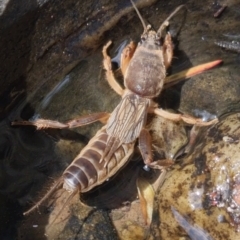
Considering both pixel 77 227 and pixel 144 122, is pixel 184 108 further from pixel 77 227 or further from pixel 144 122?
pixel 77 227

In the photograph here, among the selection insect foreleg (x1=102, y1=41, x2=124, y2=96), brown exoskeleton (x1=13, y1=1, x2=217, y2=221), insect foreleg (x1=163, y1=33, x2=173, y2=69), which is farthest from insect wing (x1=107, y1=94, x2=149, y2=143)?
insect foreleg (x1=163, y1=33, x2=173, y2=69)

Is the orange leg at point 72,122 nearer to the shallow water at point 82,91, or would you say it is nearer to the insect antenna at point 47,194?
the shallow water at point 82,91

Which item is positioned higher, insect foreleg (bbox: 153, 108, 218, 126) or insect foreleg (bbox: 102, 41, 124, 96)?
insect foreleg (bbox: 102, 41, 124, 96)

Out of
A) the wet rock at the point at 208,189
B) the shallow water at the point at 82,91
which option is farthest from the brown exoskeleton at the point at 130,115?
the wet rock at the point at 208,189

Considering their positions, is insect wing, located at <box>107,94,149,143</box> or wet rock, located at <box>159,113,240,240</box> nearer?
wet rock, located at <box>159,113,240,240</box>

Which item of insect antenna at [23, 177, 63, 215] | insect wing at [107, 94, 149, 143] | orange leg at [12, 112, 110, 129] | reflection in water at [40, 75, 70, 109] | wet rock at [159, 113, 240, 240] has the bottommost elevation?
wet rock at [159, 113, 240, 240]

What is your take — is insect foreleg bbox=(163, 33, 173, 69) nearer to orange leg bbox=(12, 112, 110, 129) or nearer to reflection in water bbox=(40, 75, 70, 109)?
orange leg bbox=(12, 112, 110, 129)

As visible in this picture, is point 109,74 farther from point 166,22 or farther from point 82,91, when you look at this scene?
point 166,22
